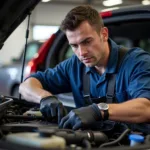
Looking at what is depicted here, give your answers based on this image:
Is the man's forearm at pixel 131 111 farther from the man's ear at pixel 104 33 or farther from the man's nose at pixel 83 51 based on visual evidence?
the man's ear at pixel 104 33

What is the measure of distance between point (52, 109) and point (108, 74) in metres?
0.44

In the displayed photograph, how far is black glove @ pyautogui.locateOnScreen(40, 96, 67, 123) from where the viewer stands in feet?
6.75

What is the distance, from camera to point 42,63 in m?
3.48

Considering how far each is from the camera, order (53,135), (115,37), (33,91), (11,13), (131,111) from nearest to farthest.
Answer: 1. (53,135)
2. (131,111)
3. (11,13)
4. (33,91)
5. (115,37)

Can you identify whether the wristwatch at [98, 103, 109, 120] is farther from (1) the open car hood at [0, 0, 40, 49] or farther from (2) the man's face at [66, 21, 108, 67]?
(1) the open car hood at [0, 0, 40, 49]

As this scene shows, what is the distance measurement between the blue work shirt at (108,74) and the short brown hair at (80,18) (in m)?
0.24

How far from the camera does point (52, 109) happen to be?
81.7 inches

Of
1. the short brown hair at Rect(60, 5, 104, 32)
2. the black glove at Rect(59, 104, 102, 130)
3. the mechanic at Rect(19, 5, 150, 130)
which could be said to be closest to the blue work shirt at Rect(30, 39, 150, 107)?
the mechanic at Rect(19, 5, 150, 130)

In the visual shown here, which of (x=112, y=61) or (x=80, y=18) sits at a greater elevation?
(x=80, y=18)

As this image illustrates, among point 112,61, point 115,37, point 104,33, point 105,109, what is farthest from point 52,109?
point 115,37

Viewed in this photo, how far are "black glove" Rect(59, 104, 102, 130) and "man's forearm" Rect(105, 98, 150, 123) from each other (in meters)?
0.10

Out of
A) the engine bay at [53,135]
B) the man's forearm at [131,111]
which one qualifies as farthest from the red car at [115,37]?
the engine bay at [53,135]

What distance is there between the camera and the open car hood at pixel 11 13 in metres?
1.94

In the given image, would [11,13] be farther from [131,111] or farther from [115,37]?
[115,37]
